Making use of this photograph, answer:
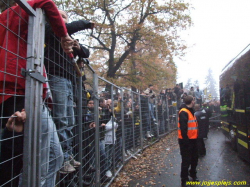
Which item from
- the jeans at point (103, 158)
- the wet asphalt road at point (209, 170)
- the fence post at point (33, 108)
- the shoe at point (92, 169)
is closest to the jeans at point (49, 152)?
the fence post at point (33, 108)

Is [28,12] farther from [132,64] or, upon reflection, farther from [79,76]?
[132,64]

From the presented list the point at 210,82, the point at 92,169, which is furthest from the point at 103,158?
the point at 210,82

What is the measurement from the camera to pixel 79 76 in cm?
285

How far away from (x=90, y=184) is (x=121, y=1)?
1292cm

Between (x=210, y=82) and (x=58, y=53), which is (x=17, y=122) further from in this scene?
(x=210, y=82)

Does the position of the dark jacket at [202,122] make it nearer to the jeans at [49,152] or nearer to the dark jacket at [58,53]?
the dark jacket at [58,53]

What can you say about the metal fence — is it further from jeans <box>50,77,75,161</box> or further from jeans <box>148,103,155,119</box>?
jeans <box>148,103,155,119</box>

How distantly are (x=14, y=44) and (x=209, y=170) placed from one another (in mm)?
5461

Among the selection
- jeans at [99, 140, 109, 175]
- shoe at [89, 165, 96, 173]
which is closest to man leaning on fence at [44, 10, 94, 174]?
shoe at [89, 165, 96, 173]

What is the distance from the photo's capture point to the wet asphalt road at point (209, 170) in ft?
15.3

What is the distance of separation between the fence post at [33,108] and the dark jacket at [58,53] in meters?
0.34

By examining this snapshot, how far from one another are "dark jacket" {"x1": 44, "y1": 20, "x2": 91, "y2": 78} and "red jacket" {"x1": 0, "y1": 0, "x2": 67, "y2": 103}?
0.29 metres

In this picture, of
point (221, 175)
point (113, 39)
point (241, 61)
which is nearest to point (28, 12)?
point (221, 175)

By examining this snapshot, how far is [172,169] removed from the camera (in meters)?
5.55
